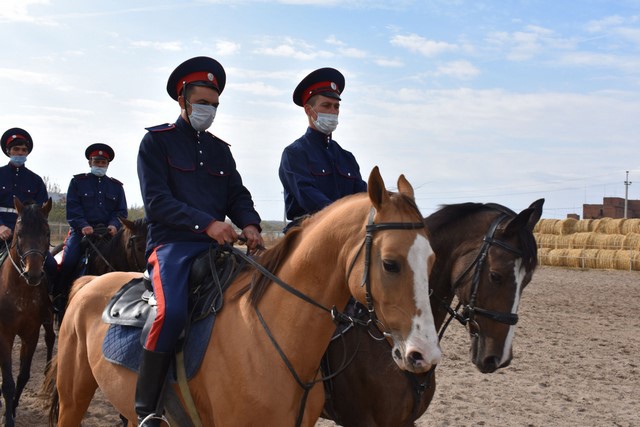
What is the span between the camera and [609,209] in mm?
39844

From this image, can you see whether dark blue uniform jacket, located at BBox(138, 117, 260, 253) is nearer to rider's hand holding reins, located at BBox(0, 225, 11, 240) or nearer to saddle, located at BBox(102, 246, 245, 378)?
saddle, located at BBox(102, 246, 245, 378)

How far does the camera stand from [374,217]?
10.2ft

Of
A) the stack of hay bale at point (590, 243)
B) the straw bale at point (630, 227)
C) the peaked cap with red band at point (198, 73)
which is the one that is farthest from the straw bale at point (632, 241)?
the peaked cap with red band at point (198, 73)

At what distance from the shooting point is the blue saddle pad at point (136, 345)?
12.1 ft

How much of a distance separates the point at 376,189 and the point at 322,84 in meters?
2.42

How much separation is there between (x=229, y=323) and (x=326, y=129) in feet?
7.23

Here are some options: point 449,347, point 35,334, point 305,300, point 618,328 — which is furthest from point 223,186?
point 618,328

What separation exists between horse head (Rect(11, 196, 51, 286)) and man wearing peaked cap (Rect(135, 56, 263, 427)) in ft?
13.0

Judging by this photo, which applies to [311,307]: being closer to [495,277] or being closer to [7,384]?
[495,277]

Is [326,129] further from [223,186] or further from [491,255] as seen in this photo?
[491,255]

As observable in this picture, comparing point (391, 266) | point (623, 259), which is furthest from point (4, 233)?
point (623, 259)

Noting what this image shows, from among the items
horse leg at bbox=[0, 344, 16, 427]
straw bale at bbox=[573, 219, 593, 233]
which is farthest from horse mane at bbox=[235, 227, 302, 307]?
straw bale at bbox=[573, 219, 593, 233]

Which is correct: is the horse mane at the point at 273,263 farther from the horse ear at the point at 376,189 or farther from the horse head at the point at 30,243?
the horse head at the point at 30,243

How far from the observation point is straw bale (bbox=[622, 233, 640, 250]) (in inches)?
1059
